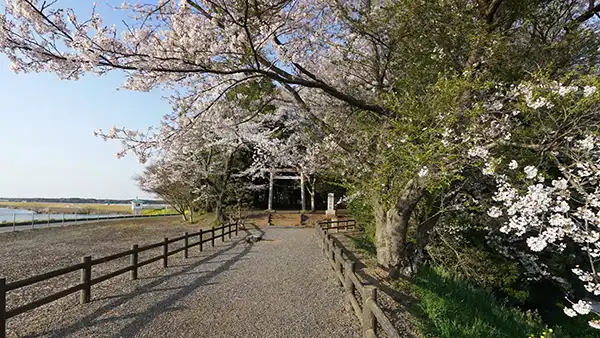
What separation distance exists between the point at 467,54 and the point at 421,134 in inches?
92.8

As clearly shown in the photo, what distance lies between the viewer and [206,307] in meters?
5.52

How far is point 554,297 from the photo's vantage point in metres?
13.9

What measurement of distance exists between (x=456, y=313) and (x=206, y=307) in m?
4.32

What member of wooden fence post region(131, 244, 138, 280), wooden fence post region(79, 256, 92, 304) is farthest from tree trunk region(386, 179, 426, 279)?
wooden fence post region(79, 256, 92, 304)

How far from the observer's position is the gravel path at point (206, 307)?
4.65m

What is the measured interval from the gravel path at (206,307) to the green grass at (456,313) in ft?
4.59

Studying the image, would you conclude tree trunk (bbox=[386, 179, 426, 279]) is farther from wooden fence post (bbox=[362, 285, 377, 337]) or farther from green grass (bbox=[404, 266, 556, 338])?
wooden fence post (bbox=[362, 285, 377, 337])

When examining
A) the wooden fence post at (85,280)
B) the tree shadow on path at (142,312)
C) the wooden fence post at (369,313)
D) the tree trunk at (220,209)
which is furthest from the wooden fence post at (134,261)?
the tree trunk at (220,209)

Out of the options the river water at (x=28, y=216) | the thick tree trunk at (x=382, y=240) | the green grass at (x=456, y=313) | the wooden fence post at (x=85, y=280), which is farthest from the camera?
the river water at (x=28, y=216)

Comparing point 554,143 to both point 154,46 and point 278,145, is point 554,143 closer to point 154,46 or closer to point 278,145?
point 154,46

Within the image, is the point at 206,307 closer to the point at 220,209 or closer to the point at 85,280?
the point at 85,280

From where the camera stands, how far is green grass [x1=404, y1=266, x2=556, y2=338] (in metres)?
5.21

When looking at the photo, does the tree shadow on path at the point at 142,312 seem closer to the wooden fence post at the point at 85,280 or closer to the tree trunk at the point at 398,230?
the wooden fence post at the point at 85,280

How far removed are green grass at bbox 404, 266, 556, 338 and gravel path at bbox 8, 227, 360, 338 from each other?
1.40 m
